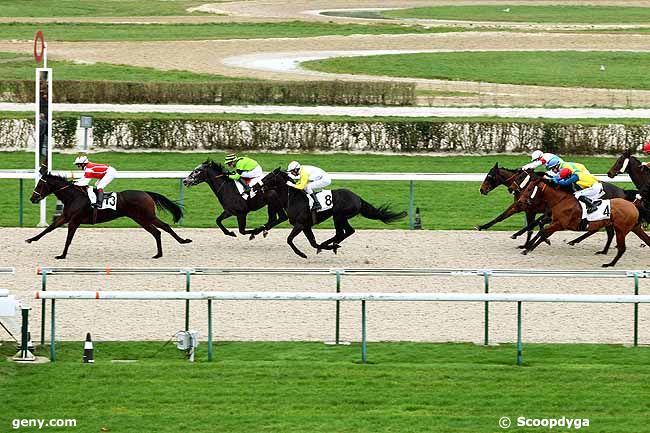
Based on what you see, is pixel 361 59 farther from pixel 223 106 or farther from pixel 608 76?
pixel 223 106

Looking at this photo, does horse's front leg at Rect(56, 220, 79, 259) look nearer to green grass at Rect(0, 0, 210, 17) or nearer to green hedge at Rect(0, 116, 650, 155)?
green hedge at Rect(0, 116, 650, 155)

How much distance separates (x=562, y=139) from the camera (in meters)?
24.7

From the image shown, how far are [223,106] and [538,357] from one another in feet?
59.9

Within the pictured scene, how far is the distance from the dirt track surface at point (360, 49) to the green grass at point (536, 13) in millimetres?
4539

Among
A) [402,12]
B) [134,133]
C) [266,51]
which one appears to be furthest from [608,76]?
[402,12]

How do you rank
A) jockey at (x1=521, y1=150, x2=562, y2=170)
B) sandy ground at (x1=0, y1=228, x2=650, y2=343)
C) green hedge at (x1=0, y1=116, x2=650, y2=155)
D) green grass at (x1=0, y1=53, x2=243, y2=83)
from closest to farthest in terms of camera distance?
sandy ground at (x1=0, y1=228, x2=650, y2=343) → jockey at (x1=521, y1=150, x2=562, y2=170) → green hedge at (x1=0, y1=116, x2=650, y2=155) → green grass at (x1=0, y1=53, x2=243, y2=83)

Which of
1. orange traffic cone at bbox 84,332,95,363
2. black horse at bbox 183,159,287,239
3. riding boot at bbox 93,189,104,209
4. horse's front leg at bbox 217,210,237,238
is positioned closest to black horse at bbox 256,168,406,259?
black horse at bbox 183,159,287,239

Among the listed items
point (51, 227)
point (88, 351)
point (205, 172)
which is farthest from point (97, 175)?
point (88, 351)

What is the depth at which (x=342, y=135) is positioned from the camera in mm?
24703

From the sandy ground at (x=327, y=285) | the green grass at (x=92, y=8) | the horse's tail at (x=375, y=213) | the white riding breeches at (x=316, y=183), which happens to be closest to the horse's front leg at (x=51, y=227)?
the sandy ground at (x=327, y=285)

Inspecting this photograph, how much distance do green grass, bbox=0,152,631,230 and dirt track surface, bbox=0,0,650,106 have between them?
7.10 m

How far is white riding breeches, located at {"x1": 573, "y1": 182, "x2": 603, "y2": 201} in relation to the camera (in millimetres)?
16828

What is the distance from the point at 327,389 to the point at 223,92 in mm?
19986
